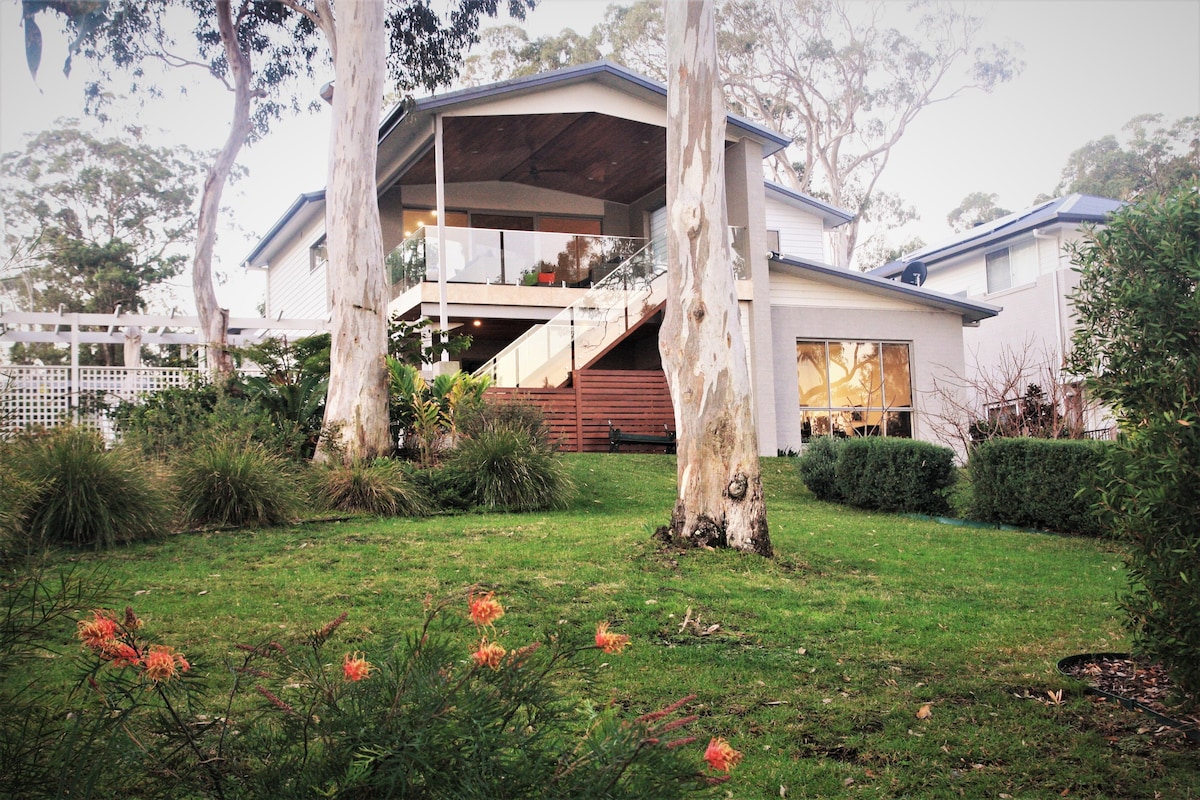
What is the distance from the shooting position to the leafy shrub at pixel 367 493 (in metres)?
A: 11.7

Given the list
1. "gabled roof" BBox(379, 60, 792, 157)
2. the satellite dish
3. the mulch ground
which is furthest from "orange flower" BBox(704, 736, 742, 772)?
the satellite dish

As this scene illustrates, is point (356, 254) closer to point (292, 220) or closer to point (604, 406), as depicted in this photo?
point (604, 406)

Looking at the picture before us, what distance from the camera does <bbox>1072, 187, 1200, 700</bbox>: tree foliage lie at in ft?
15.2

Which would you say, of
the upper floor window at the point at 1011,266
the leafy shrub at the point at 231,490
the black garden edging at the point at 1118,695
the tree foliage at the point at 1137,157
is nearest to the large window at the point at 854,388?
the upper floor window at the point at 1011,266

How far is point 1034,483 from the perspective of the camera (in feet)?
39.8

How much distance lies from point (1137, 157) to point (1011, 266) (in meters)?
18.0

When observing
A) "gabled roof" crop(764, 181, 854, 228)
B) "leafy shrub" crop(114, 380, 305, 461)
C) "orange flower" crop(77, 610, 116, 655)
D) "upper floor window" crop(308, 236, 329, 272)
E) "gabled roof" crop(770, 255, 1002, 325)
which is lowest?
"orange flower" crop(77, 610, 116, 655)

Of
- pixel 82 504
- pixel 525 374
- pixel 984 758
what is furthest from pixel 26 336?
pixel 984 758

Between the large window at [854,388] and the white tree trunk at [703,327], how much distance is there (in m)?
12.8

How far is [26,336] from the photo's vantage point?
24672mm

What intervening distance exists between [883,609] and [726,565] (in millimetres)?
1640

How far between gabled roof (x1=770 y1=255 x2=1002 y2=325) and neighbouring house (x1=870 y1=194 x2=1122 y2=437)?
1.85 meters

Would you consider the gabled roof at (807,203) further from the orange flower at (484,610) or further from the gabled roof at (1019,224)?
the orange flower at (484,610)

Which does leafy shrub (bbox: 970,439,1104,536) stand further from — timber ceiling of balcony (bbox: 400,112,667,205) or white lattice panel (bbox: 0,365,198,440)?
white lattice panel (bbox: 0,365,198,440)
